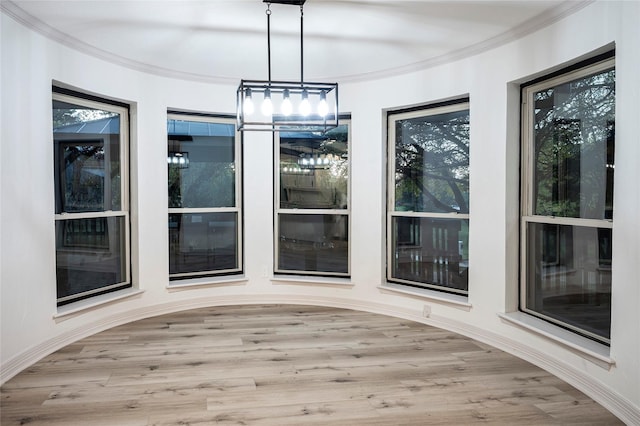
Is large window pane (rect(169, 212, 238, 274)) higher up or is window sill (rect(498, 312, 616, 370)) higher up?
large window pane (rect(169, 212, 238, 274))

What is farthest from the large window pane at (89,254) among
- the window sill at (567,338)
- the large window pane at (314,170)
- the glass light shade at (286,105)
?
the window sill at (567,338)

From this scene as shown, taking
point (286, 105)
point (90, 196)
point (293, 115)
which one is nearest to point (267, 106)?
point (286, 105)

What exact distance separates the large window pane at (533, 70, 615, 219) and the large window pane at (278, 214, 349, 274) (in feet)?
7.64

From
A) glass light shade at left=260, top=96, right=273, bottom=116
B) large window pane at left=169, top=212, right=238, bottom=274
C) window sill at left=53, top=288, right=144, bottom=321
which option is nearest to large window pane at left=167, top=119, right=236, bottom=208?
large window pane at left=169, top=212, right=238, bottom=274

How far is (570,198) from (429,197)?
1.56m

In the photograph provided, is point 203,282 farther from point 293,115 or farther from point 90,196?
point 293,115

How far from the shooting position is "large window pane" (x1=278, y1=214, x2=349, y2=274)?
5.59m

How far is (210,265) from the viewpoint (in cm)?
564

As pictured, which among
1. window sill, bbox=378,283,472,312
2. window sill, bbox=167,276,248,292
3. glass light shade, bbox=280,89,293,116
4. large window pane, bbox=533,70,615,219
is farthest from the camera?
window sill, bbox=167,276,248,292

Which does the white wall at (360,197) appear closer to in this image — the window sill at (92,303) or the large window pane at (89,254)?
the window sill at (92,303)

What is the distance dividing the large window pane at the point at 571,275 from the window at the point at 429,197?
79 cm

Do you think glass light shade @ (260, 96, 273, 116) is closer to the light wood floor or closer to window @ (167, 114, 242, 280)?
the light wood floor

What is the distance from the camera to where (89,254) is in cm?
459

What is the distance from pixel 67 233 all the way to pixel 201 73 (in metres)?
2.12
